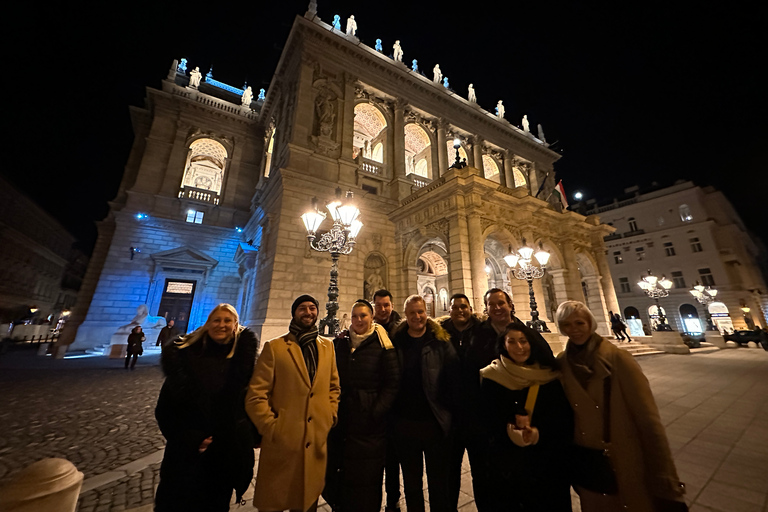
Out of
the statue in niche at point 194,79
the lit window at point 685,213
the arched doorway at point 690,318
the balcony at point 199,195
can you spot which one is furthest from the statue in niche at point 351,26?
the arched doorway at point 690,318

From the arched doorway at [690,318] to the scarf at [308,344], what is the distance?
134 ft

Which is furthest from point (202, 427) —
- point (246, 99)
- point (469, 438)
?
point (246, 99)

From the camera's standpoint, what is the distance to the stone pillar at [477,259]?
11211mm

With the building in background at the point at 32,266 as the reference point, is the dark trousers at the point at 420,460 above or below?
below

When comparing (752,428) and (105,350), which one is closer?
(752,428)

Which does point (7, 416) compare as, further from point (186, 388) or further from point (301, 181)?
point (301, 181)

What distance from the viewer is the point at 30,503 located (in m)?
1.59

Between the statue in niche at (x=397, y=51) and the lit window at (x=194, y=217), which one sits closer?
the lit window at (x=194, y=217)

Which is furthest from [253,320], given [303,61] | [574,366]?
[303,61]

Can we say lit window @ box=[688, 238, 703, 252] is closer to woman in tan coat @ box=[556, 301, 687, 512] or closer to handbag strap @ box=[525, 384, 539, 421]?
woman in tan coat @ box=[556, 301, 687, 512]

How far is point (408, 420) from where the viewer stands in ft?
8.54

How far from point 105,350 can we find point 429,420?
18685 mm

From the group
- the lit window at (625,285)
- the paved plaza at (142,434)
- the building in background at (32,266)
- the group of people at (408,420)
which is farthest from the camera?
the lit window at (625,285)

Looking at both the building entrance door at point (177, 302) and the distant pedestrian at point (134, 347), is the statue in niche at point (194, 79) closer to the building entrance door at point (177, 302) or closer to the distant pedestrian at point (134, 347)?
the building entrance door at point (177, 302)
